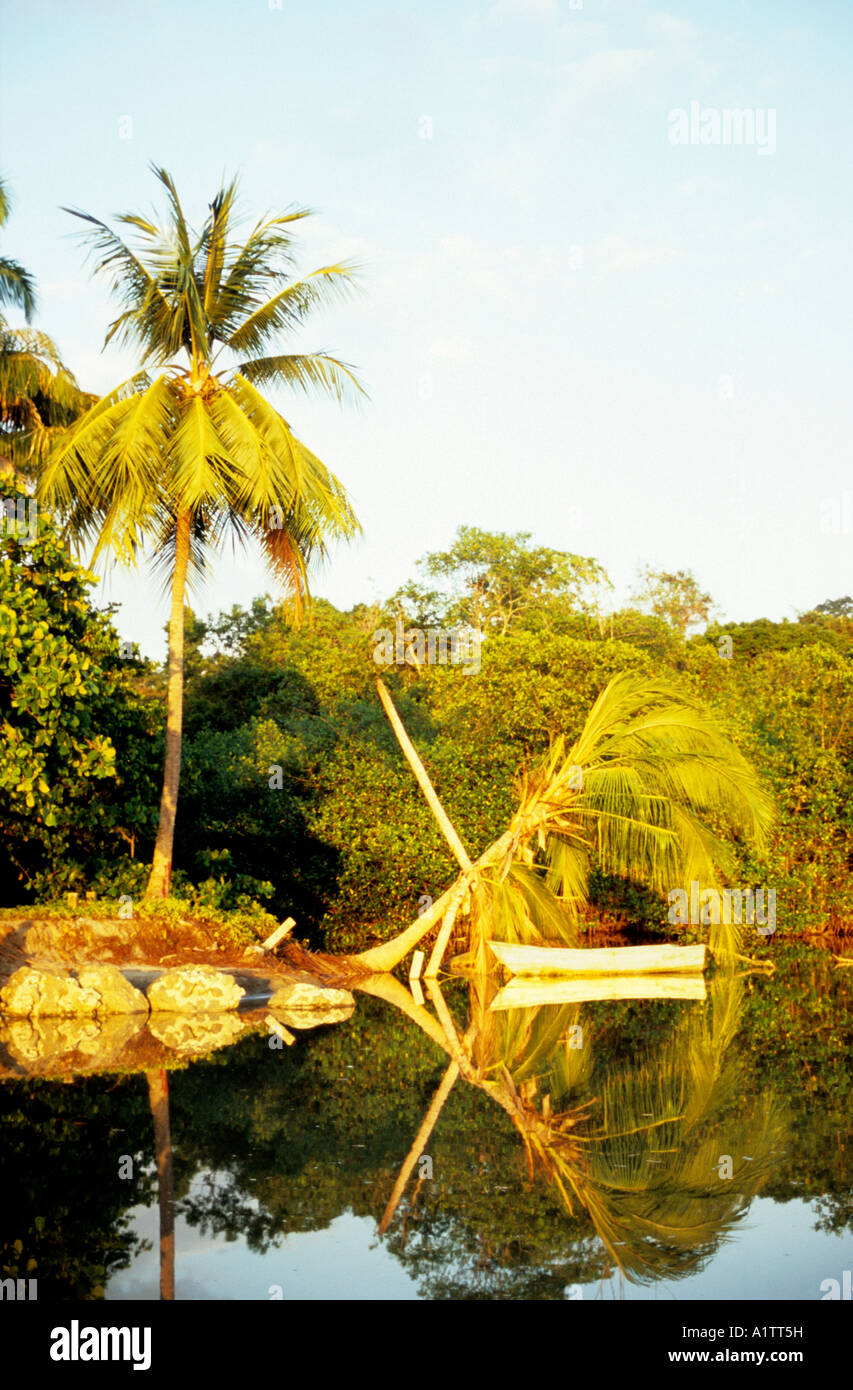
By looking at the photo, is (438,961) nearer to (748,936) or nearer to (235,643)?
(748,936)

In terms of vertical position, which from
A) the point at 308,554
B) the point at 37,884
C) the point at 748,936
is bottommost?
the point at 748,936

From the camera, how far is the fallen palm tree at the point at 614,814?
15969 millimetres

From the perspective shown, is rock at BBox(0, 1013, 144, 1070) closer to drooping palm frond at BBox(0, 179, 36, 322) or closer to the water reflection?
the water reflection

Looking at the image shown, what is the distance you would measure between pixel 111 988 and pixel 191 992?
872 mm

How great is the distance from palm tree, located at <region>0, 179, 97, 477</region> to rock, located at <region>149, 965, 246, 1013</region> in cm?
1291

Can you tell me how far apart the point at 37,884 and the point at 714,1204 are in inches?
468

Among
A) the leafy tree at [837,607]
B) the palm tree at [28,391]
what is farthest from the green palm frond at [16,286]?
the leafy tree at [837,607]

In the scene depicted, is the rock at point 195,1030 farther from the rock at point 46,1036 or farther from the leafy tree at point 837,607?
the leafy tree at point 837,607

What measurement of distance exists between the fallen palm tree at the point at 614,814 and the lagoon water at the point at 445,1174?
17.8 feet

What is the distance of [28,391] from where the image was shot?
23.6m

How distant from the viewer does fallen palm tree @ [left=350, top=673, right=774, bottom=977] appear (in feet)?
52.4

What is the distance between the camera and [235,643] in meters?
33.2

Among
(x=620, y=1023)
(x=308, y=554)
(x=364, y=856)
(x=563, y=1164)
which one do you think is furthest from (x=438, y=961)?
(x=563, y=1164)

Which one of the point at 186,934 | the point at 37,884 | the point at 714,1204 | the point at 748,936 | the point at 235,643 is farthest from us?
the point at 235,643
